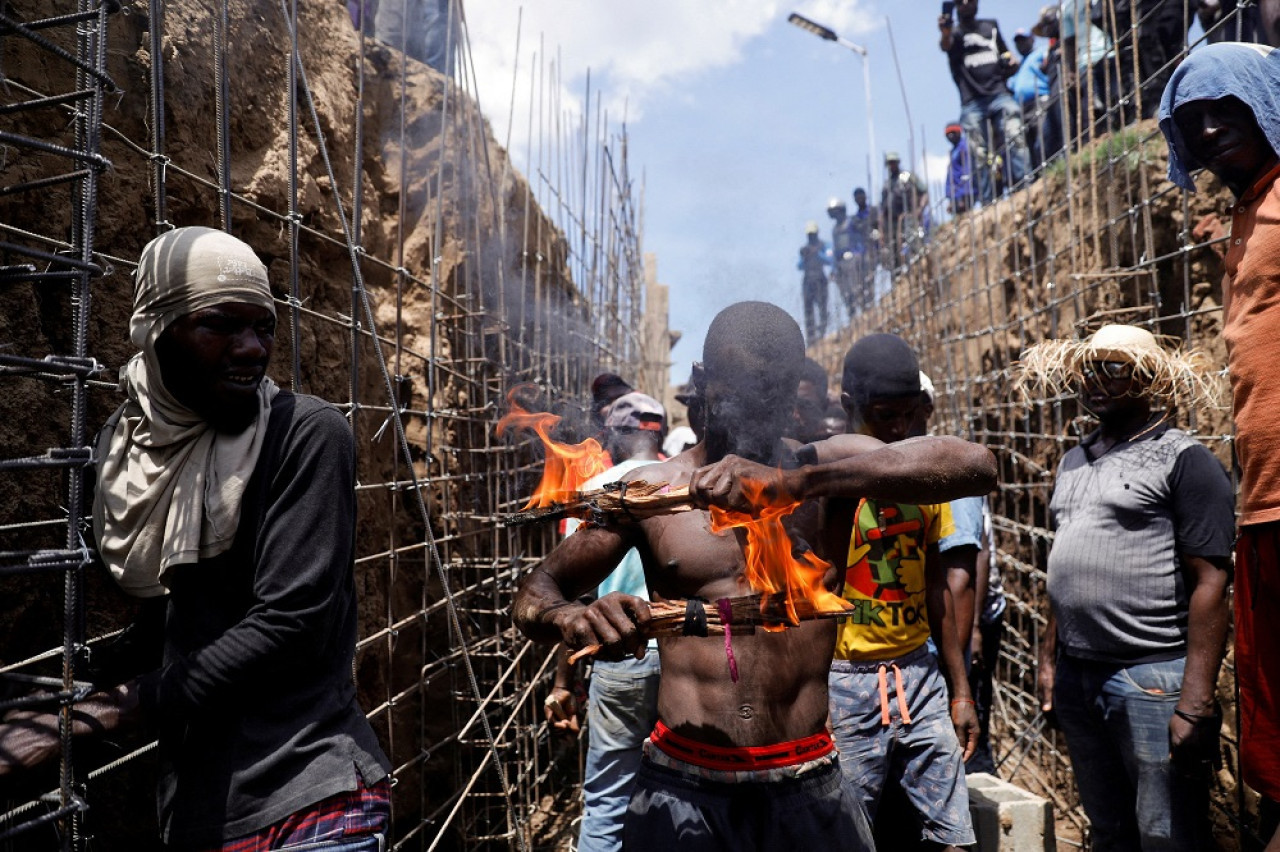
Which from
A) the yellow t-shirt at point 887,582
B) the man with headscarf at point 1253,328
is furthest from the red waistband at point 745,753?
the man with headscarf at point 1253,328

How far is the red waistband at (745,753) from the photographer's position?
2271 mm

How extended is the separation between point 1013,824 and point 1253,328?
7.50 ft

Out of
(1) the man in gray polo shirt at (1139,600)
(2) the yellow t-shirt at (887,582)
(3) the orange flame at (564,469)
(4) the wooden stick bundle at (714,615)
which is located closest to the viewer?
(4) the wooden stick bundle at (714,615)

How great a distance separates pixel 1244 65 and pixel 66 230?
3487mm

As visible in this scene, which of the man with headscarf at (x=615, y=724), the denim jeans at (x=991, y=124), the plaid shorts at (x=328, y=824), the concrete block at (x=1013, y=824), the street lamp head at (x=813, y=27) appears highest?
the street lamp head at (x=813, y=27)

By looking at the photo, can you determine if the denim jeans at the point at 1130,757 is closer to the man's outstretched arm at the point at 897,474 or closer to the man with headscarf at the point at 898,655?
the man with headscarf at the point at 898,655

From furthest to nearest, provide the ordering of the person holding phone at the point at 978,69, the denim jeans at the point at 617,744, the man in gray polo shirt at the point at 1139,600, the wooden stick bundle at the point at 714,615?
the person holding phone at the point at 978,69
the denim jeans at the point at 617,744
the man in gray polo shirt at the point at 1139,600
the wooden stick bundle at the point at 714,615

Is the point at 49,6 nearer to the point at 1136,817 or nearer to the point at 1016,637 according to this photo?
the point at 1136,817

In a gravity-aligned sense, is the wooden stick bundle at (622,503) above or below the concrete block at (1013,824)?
above

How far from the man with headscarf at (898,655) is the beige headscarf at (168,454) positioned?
2055 mm

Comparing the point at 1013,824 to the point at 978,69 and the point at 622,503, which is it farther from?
the point at 978,69

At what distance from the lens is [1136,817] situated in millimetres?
3385

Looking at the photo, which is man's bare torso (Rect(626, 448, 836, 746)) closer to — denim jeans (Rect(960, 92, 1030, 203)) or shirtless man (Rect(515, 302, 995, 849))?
shirtless man (Rect(515, 302, 995, 849))

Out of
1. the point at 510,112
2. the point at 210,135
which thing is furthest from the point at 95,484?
Result: the point at 510,112
